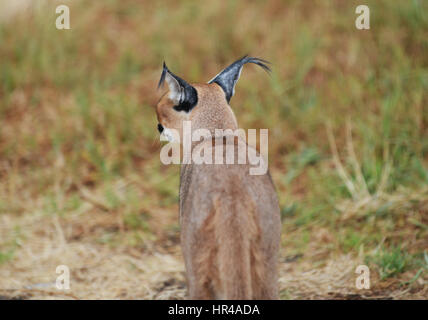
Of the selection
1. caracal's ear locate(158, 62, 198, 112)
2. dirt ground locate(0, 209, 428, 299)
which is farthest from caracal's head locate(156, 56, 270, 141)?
dirt ground locate(0, 209, 428, 299)

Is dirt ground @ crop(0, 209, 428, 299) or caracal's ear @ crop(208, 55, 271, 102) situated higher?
caracal's ear @ crop(208, 55, 271, 102)

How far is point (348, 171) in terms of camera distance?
637 cm

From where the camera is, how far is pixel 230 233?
3184mm


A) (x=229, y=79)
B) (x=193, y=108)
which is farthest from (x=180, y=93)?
(x=229, y=79)

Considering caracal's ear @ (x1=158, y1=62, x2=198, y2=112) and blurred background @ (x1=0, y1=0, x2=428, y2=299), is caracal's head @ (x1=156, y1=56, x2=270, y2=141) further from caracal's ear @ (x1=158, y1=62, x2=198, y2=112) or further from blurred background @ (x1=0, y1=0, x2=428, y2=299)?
blurred background @ (x1=0, y1=0, x2=428, y2=299)

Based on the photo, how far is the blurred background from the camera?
5.24 m

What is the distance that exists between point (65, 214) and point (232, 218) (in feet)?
11.8

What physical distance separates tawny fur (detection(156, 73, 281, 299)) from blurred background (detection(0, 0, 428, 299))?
1399 mm

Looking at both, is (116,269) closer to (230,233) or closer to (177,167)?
(177,167)

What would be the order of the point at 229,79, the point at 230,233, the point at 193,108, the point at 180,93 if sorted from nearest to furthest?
1. the point at 230,233
2. the point at 180,93
3. the point at 193,108
4. the point at 229,79

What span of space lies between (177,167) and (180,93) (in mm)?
3258

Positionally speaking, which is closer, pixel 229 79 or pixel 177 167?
pixel 229 79

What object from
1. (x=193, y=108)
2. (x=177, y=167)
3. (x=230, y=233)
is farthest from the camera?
(x=177, y=167)

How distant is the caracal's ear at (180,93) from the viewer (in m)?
4.02
